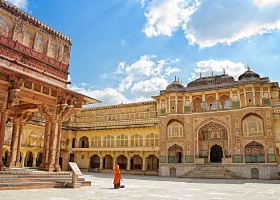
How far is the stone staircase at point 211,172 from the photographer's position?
2795 cm

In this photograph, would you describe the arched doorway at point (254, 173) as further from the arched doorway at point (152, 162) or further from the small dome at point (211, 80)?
the arched doorway at point (152, 162)

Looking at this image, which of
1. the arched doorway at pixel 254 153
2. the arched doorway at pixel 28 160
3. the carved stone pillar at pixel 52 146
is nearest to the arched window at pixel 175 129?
the arched doorway at pixel 254 153

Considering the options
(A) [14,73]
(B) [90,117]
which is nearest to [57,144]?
(A) [14,73]

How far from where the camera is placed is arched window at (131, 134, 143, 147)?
38188 mm

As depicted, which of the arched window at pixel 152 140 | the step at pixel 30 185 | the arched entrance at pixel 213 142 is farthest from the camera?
the arched window at pixel 152 140

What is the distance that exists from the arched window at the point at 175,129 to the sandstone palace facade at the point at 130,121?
0.11 metres

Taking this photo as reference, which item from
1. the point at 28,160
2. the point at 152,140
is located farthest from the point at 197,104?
the point at 28,160

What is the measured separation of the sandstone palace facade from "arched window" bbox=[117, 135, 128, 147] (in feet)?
0.45

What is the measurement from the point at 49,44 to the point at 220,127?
868 inches

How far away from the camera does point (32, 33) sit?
48.6 feet

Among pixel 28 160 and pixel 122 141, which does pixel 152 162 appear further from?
pixel 28 160

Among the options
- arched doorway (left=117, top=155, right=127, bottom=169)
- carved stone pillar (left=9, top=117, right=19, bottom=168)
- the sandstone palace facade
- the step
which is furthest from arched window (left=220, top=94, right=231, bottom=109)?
the step

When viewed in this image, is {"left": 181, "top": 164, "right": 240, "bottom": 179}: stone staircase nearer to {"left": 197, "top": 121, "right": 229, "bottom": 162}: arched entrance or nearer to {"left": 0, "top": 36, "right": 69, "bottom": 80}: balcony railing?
{"left": 197, "top": 121, "right": 229, "bottom": 162}: arched entrance

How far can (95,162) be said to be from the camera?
1703 inches
